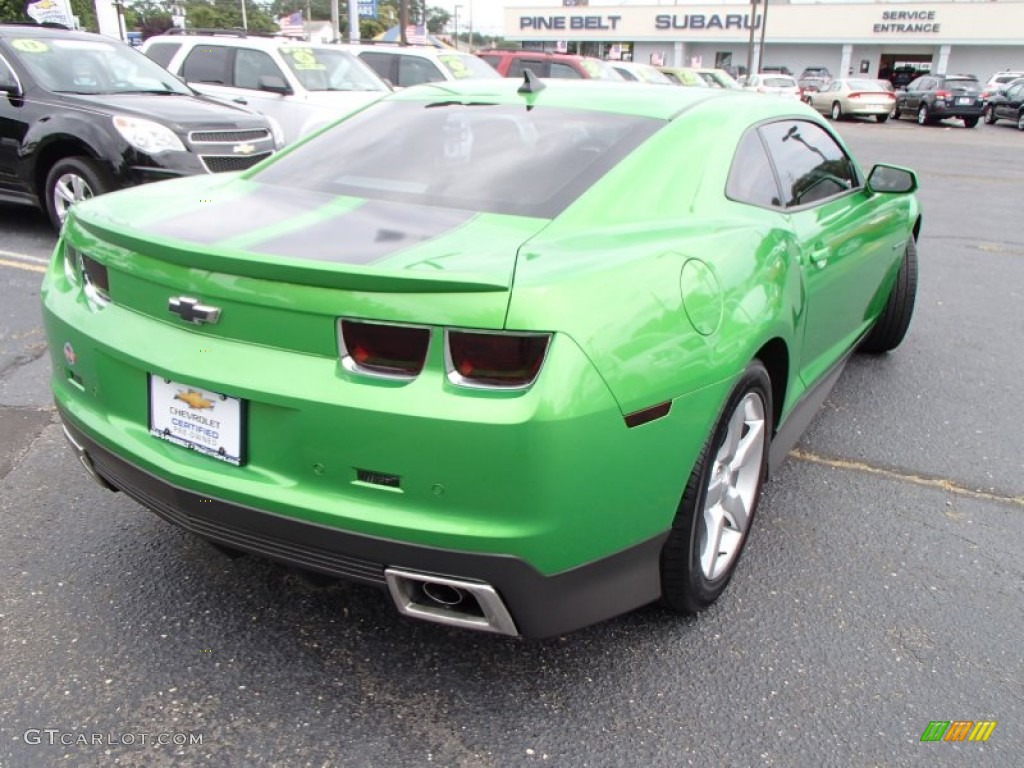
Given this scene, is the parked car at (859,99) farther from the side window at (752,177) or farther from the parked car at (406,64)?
the side window at (752,177)

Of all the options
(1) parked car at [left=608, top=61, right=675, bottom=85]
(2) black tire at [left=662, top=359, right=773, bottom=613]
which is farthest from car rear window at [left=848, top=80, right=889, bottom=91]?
(2) black tire at [left=662, top=359, right=773, bottom=613]

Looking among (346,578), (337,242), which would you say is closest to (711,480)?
(346,578)

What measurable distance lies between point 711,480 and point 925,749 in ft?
2.76

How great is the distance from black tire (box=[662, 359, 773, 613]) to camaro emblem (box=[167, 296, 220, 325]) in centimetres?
124

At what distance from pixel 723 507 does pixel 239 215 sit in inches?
64.4

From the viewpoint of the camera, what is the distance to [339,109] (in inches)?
404

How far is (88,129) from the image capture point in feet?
21.3

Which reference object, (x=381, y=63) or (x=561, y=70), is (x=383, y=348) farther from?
(x=561, y=70)

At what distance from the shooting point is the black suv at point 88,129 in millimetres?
6457

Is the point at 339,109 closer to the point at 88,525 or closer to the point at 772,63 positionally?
the point at 88,525

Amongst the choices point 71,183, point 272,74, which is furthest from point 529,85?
point 272,74

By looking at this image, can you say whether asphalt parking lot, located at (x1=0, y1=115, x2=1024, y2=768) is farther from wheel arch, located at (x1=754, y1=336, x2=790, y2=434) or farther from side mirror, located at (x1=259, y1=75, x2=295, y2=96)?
side mirror, located at (x1=259, y1=75, x2=295, y2=96)

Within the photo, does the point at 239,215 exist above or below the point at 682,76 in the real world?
below

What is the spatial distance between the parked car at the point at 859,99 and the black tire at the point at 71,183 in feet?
95.7
